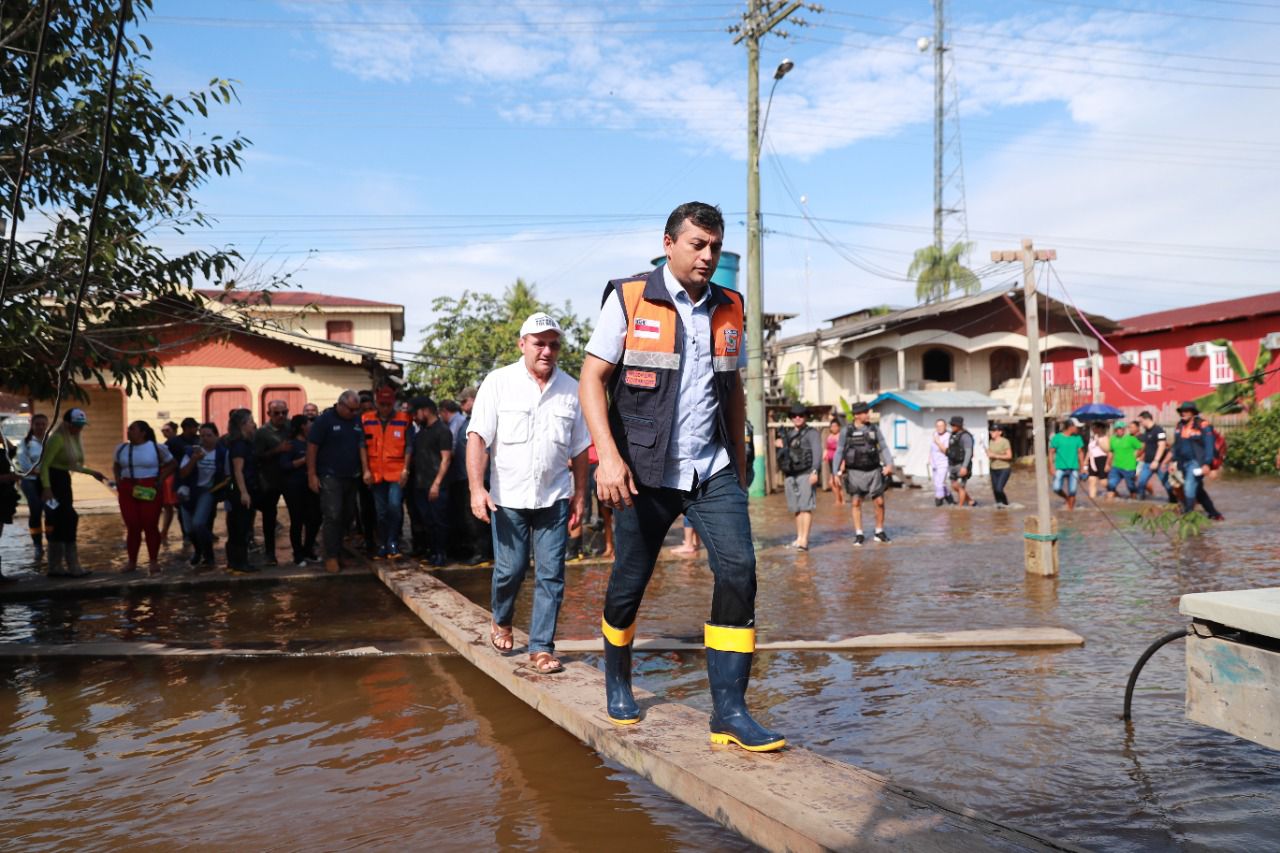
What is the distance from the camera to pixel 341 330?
3847cm

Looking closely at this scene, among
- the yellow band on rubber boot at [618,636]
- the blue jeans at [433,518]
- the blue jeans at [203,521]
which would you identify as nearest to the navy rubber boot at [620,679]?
the yellow band on rubber boot at [618,636]

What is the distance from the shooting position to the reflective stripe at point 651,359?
3469mm

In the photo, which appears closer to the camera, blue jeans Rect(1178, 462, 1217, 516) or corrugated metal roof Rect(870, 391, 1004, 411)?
blue jeans Rect(1178, 462, 1217, 516)

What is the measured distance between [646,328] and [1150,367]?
38.1 meters

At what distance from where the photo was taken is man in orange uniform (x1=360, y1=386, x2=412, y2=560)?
9836 mm

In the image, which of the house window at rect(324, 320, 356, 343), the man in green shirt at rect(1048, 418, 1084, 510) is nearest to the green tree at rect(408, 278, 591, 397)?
the house window at rect(324, 320, 356, 343)

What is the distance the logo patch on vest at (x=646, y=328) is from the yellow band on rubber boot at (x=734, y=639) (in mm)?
1089

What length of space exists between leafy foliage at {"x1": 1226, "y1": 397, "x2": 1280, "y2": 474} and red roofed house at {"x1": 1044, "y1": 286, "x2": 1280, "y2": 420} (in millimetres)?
3731

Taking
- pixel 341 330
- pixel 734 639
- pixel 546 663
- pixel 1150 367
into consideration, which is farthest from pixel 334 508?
pixel 1150 367

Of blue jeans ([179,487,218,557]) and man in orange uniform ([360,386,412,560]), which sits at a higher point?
man in orange uniform ([360,386,412,560])

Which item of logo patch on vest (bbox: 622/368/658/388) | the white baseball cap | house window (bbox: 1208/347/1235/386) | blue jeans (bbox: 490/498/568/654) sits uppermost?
house window (bbox: 1208/347/1235/386)

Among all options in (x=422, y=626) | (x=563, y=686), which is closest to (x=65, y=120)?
(x=422, y=626)

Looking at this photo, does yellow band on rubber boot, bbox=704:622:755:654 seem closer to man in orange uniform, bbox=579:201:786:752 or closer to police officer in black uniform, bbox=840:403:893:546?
man in orange uniform, bbox=579:201:786:752

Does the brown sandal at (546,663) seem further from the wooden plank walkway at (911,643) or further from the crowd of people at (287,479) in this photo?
the crowd of people at (287,479)
